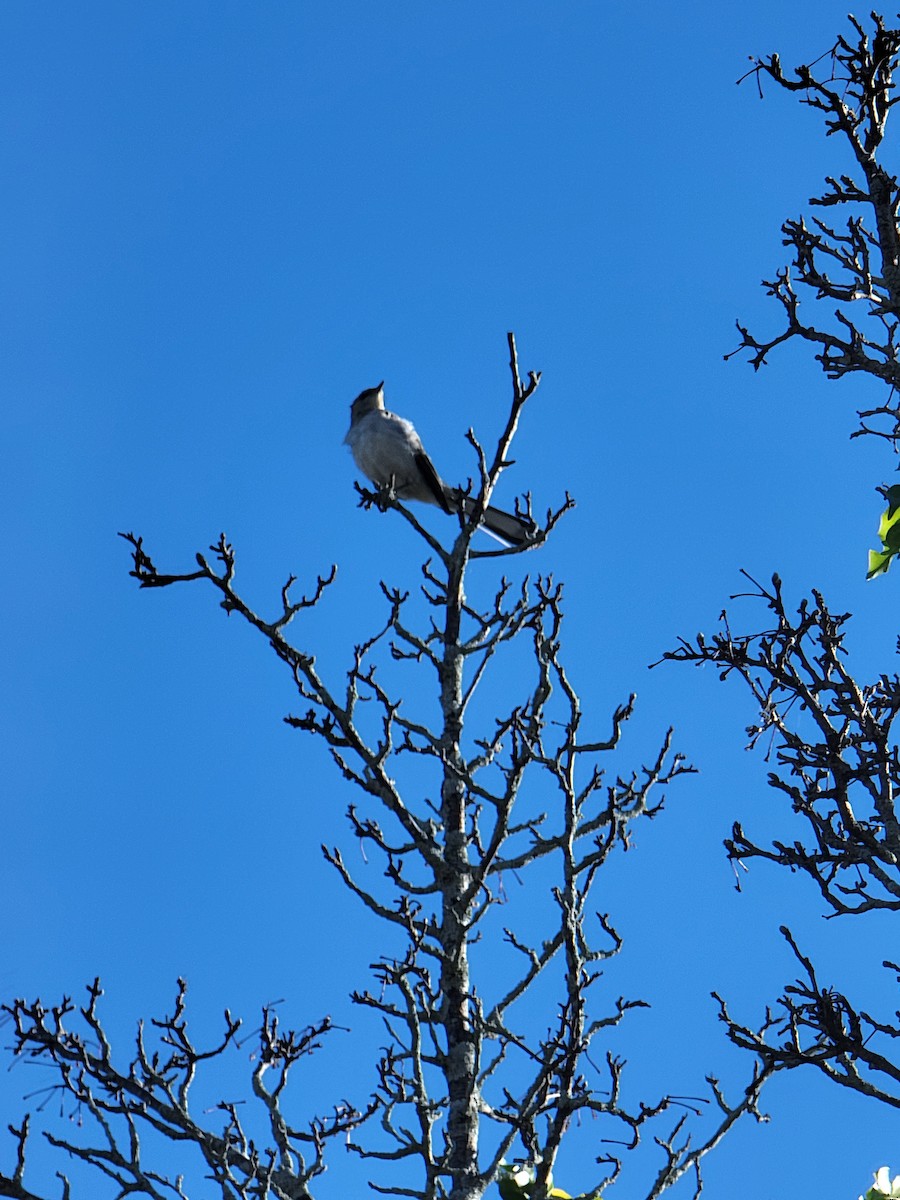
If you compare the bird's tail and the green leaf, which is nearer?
the green leaf

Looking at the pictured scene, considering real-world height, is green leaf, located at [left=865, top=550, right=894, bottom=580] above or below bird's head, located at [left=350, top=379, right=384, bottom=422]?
below

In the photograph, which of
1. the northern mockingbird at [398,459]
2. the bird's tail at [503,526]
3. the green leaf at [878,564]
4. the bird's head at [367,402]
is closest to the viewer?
the green leaf at [878,564]

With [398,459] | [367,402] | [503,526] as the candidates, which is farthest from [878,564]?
[367,402]

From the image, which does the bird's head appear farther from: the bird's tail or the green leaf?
the green leaf

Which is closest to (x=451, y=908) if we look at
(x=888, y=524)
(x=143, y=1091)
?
(x=143, y=1091)

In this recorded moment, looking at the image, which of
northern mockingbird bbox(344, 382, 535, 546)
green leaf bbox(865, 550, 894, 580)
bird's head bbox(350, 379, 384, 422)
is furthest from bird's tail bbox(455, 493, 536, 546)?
green leaf bbox(865, 550, 894, 580)

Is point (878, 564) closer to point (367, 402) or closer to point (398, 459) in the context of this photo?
point (398, 459)

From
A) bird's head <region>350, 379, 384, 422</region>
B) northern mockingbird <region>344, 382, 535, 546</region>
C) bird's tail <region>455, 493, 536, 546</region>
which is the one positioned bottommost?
bird's tail <region>455, 493, 536, 546</region>

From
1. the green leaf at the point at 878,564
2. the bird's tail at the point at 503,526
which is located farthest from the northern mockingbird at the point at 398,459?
the green leaf at the point at 878,564

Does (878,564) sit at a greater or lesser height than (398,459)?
lesser

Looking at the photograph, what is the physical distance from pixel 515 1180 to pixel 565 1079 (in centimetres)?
51

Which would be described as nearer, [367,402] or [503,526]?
[503,526]

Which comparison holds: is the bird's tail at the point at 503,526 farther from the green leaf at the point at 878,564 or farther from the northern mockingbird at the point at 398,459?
the green leaf at the point at 878,564

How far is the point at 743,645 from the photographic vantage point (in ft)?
20.8
